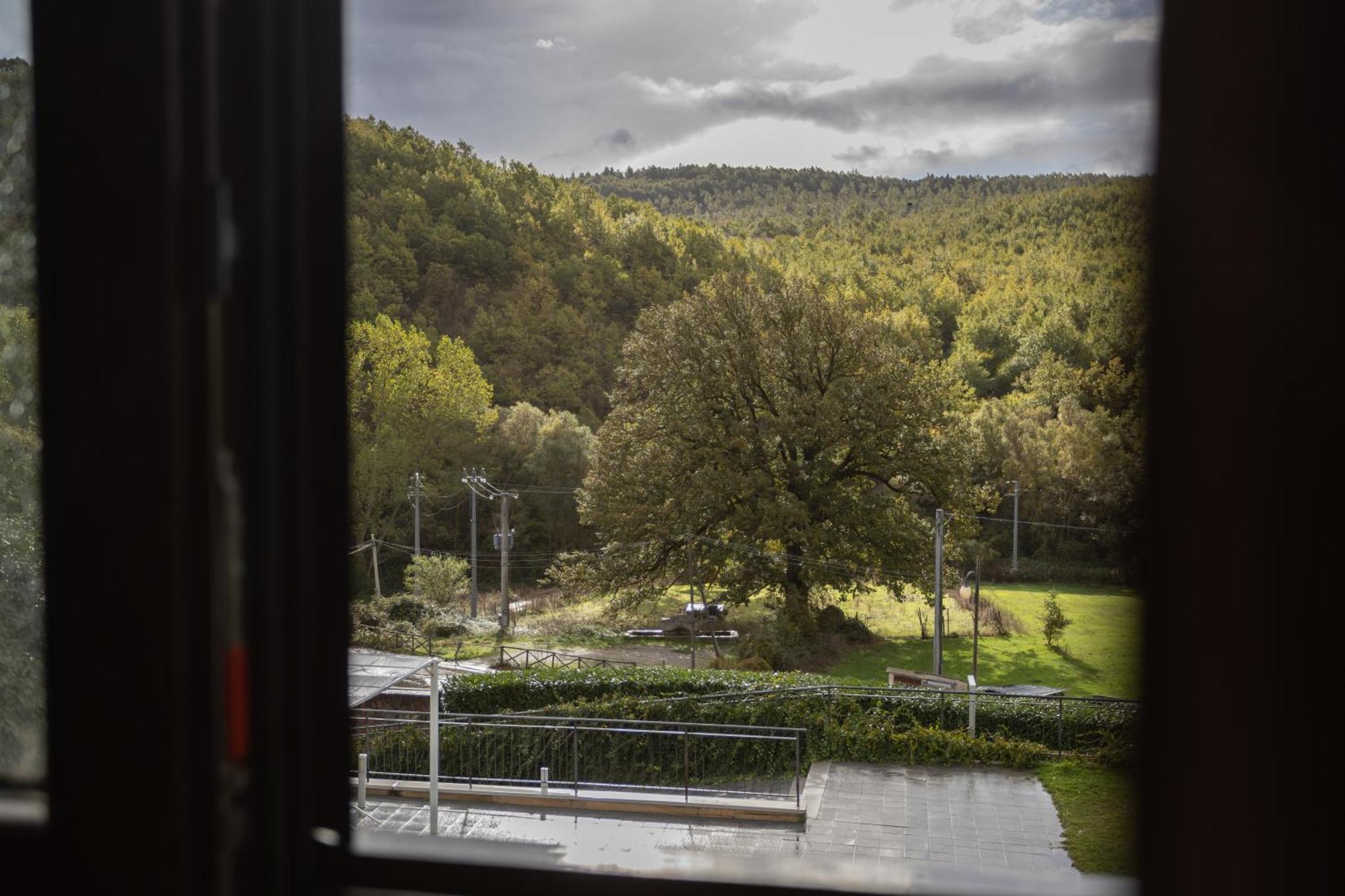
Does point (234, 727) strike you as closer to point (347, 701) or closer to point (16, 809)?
point (347, 701)

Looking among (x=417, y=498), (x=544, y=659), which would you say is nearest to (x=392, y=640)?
(x=417, y=498)

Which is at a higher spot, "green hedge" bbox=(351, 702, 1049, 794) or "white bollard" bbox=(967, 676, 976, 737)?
"white bollard" bbox=(967, 676, 976, 737)

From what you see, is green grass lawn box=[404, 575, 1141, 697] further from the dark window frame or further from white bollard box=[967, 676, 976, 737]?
the dark window frame

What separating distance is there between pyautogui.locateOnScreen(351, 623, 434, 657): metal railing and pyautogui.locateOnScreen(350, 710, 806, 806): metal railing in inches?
202

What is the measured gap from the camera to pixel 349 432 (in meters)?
0.54

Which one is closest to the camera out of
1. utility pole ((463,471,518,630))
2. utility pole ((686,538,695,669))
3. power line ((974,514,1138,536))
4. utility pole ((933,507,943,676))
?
utility pole ((933,507,943,676))

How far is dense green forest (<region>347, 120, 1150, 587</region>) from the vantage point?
1516cm

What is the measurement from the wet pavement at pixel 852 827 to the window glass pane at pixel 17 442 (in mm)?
4998

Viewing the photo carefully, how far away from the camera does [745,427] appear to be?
13.1 metres

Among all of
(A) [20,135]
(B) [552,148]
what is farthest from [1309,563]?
(B) [552,148]

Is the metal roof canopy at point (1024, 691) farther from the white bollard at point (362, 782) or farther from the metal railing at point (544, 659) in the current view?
the white bollard at point (362, 782)

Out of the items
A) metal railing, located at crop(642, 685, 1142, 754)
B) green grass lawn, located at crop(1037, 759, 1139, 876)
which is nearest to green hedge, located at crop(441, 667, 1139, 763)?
metal railing, located at crop(642, 685, 1142, 754)

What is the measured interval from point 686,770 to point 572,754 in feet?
5.72

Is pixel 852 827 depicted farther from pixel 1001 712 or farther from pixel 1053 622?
pixel 1053 622
